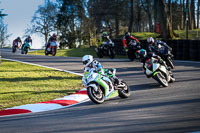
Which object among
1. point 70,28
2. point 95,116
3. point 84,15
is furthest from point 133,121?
point 70,28

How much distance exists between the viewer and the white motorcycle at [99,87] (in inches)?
344

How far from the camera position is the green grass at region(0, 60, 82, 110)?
10438mm

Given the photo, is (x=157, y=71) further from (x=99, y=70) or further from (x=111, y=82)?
(x=99, y=70)

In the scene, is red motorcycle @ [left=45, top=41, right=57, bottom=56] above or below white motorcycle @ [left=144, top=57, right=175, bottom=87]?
above

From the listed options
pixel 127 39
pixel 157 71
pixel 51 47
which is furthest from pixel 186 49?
pixel 51 47

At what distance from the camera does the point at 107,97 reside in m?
9.13

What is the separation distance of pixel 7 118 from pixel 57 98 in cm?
273

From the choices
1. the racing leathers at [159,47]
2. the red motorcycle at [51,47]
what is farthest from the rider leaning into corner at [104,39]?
the racing leathers at [159,47]

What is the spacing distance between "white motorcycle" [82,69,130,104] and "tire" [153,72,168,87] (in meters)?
1.96

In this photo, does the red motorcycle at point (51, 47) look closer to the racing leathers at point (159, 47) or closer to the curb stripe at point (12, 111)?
the racing leathers at point (159, 47)

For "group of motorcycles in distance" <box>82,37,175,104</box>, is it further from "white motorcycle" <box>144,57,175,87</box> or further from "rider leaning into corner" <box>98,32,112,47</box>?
"rider leaning into corner" <box>98,32,112,47</box>

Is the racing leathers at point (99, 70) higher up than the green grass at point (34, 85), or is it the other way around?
the racing leathers at point (99, 70)

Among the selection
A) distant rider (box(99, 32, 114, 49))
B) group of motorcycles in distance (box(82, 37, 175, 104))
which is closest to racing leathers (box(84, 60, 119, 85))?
group of motorcycles in distance (box(82, 37, 175, 104))

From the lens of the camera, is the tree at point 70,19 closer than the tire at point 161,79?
No
